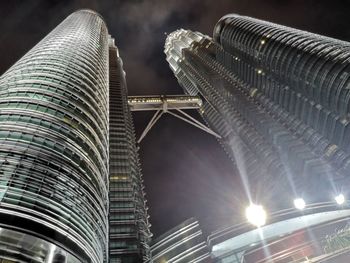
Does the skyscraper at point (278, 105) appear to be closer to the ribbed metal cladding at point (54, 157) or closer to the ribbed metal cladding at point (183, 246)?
the ribbed metal cladding at point (183, 246)

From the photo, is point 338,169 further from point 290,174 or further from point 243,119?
point 243,119

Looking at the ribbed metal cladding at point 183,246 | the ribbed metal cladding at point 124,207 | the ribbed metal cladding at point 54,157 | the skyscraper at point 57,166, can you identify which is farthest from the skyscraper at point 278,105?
the ribbed metal cladding at point 54,157

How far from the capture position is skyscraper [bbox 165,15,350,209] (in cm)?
7194

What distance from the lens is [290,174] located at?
83.2 meters

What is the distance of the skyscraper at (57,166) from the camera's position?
21828 mm

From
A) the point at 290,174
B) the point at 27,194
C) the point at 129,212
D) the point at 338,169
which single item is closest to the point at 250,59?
the point at 290,174

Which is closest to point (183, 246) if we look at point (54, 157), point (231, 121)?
point (54, 157)

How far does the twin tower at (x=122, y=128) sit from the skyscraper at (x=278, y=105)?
0.29 meters

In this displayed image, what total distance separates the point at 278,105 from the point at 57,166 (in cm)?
7596

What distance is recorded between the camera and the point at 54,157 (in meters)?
27.4

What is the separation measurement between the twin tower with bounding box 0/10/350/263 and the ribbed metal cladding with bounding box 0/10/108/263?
0.09 meters

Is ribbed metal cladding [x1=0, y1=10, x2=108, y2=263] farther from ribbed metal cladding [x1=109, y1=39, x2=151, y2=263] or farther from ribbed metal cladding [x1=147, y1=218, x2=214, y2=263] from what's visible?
ribbed metal cladding [x1=109, y1=39, x2=151, y2=263]

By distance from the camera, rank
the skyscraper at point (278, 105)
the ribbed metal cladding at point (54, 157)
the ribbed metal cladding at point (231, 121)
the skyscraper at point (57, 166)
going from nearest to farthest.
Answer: the skyscraper at point (57, 166) < the ribbed metal cladding at point (54, 157) < the skyscraper at point (278, 105) < the ribbed metal cladding at point (231, 121)

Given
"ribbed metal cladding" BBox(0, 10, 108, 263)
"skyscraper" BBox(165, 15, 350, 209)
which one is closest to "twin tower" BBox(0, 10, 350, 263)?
"ribbed metal cladding" BBox(0, 10, 108, 263)
